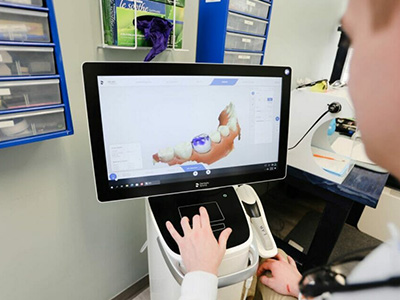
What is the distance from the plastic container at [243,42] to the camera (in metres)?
0.94

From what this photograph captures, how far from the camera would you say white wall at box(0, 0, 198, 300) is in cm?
68

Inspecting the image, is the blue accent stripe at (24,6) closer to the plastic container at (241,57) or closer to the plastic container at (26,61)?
the plastic container at (26,61)

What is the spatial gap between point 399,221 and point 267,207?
0.87m

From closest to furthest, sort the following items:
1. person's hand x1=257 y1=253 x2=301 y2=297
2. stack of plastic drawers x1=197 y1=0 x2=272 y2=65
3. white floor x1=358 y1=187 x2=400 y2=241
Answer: person's hand x1=257 y1=253 x2=301 y2=297 → stack of plastic drawers x1=197 y1=0 x2=272 y2=65 → white floor x1=358 y1=187 x2=400 y2=241

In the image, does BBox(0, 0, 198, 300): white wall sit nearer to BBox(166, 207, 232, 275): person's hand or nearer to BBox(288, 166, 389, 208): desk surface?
BBox(166, 207, 232, 275): person's hand

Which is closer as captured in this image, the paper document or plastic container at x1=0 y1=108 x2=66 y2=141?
plastic container at x1=0 y1=108 x2=66 y2=141

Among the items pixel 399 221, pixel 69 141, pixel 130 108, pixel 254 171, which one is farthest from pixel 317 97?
pixel 399 221

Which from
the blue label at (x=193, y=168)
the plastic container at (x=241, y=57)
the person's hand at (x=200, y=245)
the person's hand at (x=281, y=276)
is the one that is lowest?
the person's hand at (x=281, y=276)

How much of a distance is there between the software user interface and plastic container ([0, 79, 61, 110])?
0.54ft

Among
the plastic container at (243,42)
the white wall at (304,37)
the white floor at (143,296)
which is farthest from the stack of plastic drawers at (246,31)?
the white floor at (143,296)

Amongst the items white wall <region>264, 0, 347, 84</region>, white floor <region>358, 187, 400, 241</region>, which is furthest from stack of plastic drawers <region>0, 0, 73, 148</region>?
white floor <region>358, 187, 400, 241</region>

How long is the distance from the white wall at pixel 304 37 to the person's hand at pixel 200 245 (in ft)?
3.54

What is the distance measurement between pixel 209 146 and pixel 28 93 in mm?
462

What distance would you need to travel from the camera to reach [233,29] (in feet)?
3.05
